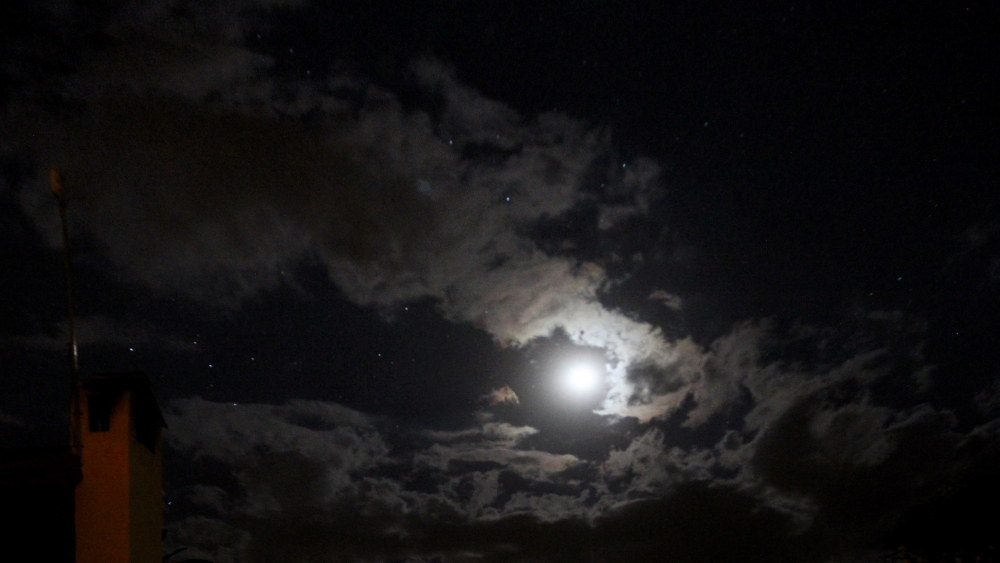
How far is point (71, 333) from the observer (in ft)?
24.3

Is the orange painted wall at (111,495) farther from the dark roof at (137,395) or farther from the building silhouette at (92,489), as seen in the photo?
the dark roof at (137,395)

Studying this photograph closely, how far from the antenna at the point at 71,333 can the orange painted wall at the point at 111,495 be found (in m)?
0.10

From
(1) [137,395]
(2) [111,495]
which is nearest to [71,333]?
(1) [137,395]

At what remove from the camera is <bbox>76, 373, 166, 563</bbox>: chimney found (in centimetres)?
690

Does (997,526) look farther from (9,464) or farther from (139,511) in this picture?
(9,464)

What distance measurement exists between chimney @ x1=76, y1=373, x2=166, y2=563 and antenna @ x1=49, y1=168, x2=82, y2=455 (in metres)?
0.08

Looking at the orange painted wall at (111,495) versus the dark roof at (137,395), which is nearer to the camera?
the orange painted wall at (111,495)

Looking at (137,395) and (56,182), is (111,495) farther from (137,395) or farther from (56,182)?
(56,182)

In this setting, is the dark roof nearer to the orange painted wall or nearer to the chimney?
the chimney

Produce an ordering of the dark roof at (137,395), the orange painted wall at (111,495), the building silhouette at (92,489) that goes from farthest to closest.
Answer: the dark roof at (137,395) < the orange painted wall at (111,495) < the building silhouette at (92,489)

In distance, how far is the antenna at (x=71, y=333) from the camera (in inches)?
276

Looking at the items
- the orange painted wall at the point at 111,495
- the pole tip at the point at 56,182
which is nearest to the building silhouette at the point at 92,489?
the orange painted wall at the point at 111,495

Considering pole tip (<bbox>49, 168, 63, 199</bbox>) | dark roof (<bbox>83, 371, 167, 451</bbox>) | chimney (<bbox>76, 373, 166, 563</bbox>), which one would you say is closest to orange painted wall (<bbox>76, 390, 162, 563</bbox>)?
chimney (<bbox>76, 373, 166, 563</bbox>)

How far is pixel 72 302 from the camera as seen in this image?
7320 mm
